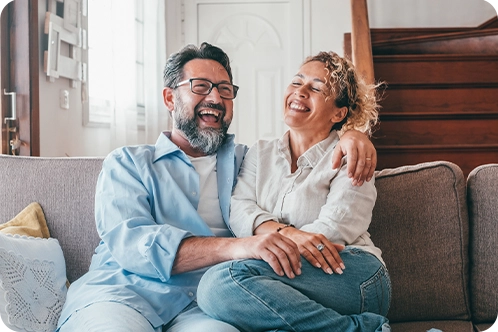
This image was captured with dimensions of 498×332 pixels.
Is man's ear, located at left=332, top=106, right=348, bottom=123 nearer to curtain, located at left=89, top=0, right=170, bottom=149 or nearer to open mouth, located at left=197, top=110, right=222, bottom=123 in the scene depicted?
open mouth, located at left=197, top=110, right=222, bottom=123

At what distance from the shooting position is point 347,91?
1920 millimetres

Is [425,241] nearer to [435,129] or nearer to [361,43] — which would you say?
[361,43]

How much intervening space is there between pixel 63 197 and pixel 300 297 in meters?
0.93

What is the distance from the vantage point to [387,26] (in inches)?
221

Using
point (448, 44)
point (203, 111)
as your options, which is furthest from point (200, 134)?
point (448, 44)

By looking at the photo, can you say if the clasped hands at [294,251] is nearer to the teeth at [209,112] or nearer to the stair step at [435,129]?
the teeth at [209,112]

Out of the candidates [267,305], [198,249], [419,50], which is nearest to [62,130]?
[198,249]

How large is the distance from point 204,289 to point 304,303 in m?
0.26

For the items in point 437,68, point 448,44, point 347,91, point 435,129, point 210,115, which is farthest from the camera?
point 448,44

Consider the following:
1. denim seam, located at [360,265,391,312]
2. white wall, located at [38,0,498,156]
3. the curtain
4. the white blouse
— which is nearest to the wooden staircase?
white wall, located at [38,0,498,156]

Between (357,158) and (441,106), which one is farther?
(441,106)

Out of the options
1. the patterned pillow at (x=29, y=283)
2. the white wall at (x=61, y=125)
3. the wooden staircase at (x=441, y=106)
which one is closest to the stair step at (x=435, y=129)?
the wooden staircase at (x=441, y=106)

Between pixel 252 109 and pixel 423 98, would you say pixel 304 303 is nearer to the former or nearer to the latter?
pixel 423 98

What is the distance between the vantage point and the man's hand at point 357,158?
5.46 ft
